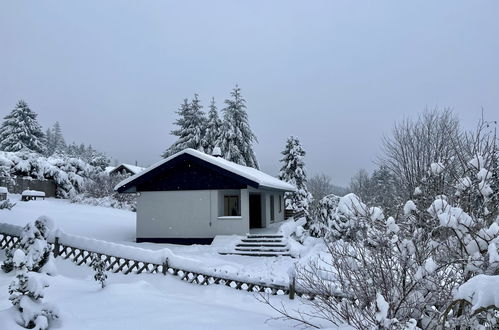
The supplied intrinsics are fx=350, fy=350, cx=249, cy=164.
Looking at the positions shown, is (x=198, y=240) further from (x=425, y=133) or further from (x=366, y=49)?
(x=366, y=49)

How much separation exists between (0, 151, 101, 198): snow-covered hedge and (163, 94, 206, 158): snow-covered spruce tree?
883 centimetres

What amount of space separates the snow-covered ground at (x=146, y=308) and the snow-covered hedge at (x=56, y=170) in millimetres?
26229

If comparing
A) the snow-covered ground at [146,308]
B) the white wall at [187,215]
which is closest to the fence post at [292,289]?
the snow-covered ground at [146,308]

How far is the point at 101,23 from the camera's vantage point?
33562 mm

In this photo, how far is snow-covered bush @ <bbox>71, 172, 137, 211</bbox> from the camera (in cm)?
2973

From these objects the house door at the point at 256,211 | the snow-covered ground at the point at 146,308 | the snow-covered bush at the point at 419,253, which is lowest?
the snow-covered ground at the point at 146,308

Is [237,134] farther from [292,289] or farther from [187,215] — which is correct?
[292,289]

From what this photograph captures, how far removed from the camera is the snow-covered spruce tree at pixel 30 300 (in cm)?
449

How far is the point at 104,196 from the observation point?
30641mm

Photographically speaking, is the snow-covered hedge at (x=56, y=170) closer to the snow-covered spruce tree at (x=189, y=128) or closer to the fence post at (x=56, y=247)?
the snow-covered spruce tree at (x=189, y=128)

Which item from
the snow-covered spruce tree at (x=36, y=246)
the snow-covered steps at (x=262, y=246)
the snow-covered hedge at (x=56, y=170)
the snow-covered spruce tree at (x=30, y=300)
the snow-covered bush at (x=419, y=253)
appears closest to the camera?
the snow-covered bush at (x=419, y=253)

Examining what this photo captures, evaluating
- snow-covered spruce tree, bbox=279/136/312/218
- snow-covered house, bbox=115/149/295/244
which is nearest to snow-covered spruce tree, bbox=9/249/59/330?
snow-covered house, bbox=115/149/295/244

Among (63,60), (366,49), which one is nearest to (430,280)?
(63,60)

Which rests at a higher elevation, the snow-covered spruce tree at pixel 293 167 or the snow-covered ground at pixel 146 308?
the snow-covered spruce tree at pixel 293 167
